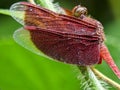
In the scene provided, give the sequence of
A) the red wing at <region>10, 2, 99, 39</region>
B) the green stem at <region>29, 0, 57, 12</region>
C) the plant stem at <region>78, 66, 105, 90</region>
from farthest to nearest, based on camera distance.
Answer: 1. the red wing at <region>10, 2, 99, 39</region>
2. the green stem at <region>29, 0, 57, 12</region>
3. the plant stem at <region>78, 66, 105, 90</region>

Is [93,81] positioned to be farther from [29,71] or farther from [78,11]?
[29,71]

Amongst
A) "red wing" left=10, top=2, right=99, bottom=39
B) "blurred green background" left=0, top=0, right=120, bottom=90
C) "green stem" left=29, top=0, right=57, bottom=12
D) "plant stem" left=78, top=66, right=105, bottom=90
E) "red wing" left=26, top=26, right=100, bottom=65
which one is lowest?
"blurred green background" left=0, top=0, right=120, bottom=90

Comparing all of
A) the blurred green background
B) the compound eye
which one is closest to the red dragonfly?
the compound eye

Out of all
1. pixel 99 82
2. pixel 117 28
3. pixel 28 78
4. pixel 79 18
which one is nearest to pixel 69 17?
pixel 79 18

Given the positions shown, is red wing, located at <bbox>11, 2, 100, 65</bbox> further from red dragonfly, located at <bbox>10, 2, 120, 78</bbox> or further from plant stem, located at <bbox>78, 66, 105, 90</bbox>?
plant stem, located at <bbox>78, 66, 105, 90</bbox>

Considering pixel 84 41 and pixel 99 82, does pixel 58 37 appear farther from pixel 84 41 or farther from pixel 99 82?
pixel 99 82

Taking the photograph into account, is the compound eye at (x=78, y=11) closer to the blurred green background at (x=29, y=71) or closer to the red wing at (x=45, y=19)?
the red wing at (x=45, y=19)

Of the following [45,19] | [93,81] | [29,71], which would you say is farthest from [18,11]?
[29,71]

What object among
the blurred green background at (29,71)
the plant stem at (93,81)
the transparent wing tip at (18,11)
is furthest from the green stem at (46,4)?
the blurred green background at (29,71)
